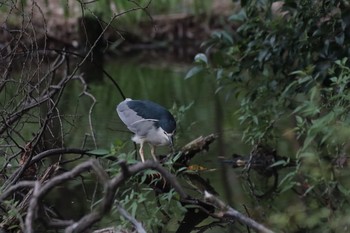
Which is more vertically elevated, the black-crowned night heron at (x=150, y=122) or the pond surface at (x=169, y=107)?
the black-crowned night heron at (x=150, y=122)

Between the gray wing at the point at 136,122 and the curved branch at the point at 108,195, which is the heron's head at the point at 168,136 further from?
the curved branch at the point at 108,195

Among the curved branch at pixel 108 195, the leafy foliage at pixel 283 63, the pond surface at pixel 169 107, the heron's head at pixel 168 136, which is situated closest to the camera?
the curved branch at pixel 108 195

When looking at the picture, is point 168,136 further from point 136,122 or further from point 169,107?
point 169,107

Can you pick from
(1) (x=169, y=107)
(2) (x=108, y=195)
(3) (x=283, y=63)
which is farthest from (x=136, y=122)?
(1) (x=169, y=107)

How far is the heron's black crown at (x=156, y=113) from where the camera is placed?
17.4 feet

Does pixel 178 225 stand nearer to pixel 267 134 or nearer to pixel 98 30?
pixel 267 134

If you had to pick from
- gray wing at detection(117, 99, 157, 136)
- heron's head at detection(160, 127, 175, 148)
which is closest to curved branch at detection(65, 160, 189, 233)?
heron's head at detection(160, 127, 175, 148)

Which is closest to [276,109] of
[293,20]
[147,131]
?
[293,20]

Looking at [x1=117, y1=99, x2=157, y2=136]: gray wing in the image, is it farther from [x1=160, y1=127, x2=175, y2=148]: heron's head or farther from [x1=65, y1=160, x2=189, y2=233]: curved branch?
[x1=65, y1=160, x2=189, y2=233]: curved branch

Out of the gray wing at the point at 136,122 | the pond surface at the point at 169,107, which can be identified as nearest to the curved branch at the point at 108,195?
the pond surface at the point at 169,107

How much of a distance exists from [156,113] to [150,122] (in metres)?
0.06

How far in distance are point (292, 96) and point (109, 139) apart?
1.64 meters

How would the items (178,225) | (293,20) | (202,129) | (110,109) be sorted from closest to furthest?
(178,225), (293,20), (202,129), (110,109)

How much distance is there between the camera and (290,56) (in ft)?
20.5
